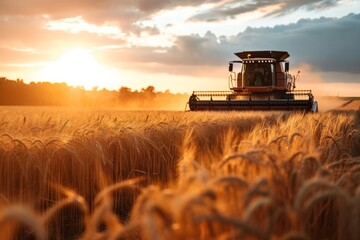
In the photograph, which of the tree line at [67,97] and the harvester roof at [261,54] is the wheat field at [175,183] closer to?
the harvester roof at [261,54]

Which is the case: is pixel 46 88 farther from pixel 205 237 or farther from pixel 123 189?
pixel 205 237

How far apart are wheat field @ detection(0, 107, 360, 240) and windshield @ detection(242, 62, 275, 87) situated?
10935 millimetres

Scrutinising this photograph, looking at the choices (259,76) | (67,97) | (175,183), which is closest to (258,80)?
(259,76)

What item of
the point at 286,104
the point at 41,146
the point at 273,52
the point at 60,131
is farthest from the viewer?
the point at 273,52

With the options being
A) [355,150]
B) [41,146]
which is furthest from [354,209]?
[355,150]

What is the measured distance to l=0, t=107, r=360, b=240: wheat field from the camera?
1.97 metres

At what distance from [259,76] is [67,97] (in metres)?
39.8

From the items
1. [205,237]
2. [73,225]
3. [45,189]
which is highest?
[205,237]

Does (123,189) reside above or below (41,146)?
below

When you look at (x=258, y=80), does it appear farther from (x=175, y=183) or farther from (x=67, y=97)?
(x=67, y=97)

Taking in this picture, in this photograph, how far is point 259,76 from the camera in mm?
22297

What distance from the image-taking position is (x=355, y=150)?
28.7 feet

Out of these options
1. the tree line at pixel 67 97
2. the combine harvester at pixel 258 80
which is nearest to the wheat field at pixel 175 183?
the combine harvester at pixel 258 80

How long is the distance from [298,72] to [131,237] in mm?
20773
